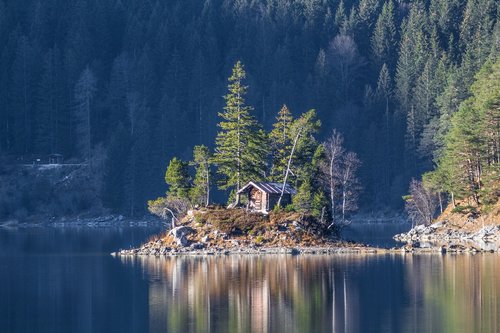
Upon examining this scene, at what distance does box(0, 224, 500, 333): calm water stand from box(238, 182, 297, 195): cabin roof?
8.25 meters

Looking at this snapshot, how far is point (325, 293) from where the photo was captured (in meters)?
62.0

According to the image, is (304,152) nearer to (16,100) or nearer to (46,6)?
(16,100)

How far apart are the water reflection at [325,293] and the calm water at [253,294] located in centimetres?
6

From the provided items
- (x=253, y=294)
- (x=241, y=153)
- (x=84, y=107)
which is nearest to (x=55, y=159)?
(x=84, y=107)

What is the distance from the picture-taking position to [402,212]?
505 feet

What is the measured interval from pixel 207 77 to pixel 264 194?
95699 millimetres

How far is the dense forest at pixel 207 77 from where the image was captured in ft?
531

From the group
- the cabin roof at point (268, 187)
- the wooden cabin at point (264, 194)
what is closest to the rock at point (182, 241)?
the wooden cabin at point (264, 194)

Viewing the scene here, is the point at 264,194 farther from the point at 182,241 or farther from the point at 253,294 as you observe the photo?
the point at 253,294

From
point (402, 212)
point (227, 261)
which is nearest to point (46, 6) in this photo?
point (402, 212)

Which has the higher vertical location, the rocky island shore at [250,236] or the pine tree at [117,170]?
the pine tree at [117,170]

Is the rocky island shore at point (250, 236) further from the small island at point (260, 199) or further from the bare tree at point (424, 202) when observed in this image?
the bare tree at point (424, 202)

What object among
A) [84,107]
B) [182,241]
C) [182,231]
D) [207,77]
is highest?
[207,77]

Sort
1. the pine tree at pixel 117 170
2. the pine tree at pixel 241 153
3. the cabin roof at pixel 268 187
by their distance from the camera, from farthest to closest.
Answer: the pine tree at pixel 117 170, the pine tree at pixel 241 153, the cabin roof at pixel 268 187
